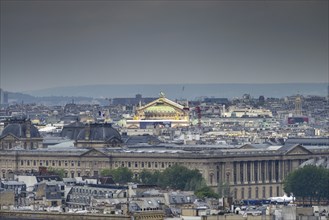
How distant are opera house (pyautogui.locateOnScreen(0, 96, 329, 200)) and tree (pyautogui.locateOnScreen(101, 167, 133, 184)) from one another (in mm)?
3414

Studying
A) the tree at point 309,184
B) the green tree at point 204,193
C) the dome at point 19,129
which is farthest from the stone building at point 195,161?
the green tree at point 204,193

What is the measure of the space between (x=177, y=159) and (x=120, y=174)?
875 centimetres

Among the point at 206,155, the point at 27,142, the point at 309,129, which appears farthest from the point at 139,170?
the point at 309,129

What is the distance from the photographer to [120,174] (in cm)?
12594

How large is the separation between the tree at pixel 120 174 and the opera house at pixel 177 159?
3.41 meters

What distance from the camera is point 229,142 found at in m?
155

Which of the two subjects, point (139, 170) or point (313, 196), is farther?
point (139, 170)

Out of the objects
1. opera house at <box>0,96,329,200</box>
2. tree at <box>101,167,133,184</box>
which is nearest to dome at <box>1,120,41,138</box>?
opera house at <box>0,96,329,200</box>

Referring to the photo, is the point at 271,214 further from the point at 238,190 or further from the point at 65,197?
the point at 238,190

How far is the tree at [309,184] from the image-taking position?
114 m

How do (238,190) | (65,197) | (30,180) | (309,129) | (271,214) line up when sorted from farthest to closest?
(309,129)
(238,190)
(30,180)
(65,197)
(271,214)

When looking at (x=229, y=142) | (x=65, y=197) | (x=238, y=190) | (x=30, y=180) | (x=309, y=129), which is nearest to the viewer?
(x=65, y=197)

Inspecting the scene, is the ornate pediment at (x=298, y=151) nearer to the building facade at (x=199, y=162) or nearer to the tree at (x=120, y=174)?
the building facade at (x=199, y=162)

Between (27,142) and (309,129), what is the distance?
175 ft
